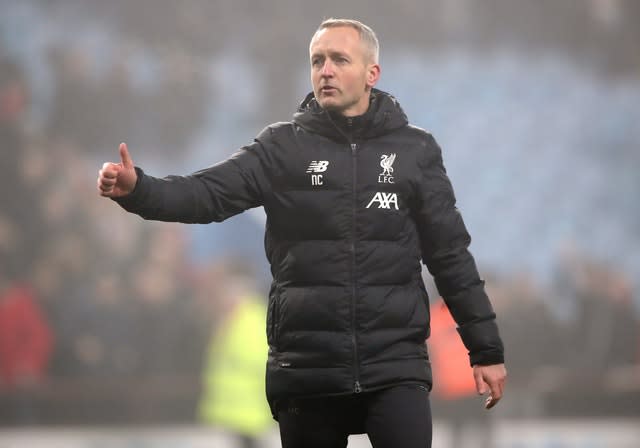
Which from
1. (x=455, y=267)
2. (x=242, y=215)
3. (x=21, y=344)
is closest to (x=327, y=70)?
(x=455, y=267)

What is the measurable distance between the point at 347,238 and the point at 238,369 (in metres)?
3.29

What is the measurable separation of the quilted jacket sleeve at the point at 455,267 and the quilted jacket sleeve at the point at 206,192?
372 millimetres

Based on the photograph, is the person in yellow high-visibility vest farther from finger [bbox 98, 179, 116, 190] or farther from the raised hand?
finger [bbox 98, 179, 116, 190]

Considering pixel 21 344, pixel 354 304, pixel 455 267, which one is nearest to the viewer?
pixel 354 304

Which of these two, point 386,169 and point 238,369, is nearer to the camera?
point 386,169

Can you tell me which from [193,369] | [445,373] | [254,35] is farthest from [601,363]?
[254,35]

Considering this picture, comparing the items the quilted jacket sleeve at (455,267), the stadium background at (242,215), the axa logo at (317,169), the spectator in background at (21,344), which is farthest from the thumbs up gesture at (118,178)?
the spectator in background at (21,344)

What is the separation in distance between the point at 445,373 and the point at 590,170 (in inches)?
57.6

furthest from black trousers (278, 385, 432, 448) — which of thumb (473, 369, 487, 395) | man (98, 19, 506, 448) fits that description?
thumb (473, 369, 487, 395)

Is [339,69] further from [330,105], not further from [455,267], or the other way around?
[455,267]

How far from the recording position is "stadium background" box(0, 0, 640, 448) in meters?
5.89

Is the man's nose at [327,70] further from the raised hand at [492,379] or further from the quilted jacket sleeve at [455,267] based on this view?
the raised hand at [492,379]

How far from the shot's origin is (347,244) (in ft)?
7.46

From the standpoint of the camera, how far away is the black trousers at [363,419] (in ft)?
7.34
